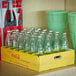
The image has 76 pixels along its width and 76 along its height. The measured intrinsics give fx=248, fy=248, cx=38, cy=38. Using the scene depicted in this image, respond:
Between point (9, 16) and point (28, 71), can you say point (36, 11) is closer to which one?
point (9, 16)

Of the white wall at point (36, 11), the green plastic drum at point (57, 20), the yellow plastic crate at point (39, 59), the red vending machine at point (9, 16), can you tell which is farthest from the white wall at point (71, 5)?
the yellow plastic crate at point (39, 59)

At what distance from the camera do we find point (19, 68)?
1760 millimetres

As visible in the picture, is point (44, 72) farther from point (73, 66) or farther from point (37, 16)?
point (37, 16)

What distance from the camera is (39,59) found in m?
1.65

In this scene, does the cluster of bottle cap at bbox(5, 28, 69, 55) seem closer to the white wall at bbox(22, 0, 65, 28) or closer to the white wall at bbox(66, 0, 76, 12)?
the white wall at bbox(22, 0, 65, 28)

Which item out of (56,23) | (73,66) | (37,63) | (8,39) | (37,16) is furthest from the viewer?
(37,16)

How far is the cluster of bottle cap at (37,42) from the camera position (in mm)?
1769

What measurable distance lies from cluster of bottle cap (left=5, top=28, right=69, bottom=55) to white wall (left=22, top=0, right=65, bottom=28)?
0.29 meters

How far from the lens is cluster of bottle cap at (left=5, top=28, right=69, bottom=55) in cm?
177

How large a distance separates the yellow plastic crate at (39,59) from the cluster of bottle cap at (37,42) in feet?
0.17

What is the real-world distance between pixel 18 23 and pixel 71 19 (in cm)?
47

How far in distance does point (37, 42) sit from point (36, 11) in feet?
1.83

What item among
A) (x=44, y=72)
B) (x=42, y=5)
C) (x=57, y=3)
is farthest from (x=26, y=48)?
(x=57, y=3)

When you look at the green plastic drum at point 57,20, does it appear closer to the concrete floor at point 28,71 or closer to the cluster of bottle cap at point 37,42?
the cluster of bottle cap at point 37,42
